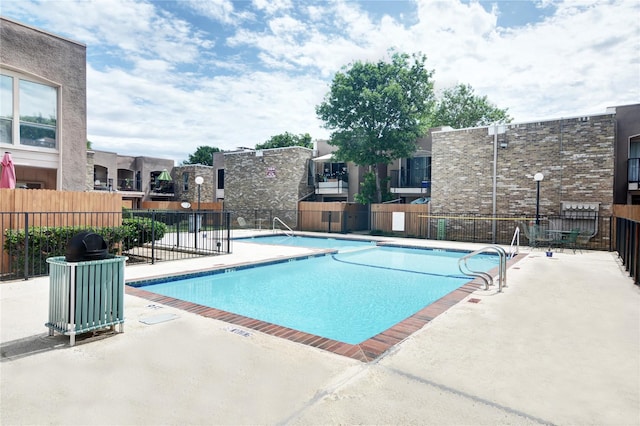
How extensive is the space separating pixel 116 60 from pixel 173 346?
13.8m

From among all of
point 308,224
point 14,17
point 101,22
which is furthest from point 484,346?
point 308,224

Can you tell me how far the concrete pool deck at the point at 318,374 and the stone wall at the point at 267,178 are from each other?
19288 mm

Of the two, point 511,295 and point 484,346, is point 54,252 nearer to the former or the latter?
point 484,346

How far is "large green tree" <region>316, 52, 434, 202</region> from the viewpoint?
2030 centimetres

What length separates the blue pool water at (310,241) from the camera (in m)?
15.9

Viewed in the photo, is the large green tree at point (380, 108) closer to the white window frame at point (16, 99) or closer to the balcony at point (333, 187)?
the balcony at point (333, 187)

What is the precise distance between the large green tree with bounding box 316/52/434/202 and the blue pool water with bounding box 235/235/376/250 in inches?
231

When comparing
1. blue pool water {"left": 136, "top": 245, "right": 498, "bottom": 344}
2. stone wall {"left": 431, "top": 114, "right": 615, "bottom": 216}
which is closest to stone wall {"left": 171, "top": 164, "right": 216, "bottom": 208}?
stone wall {"left": 431, "top": 114, "right": 615, "bottom": 216}

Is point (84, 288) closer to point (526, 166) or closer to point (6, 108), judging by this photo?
point (6, 108)

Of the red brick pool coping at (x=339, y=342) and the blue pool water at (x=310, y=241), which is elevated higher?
the red brick pool coping at (x=339, y=342)

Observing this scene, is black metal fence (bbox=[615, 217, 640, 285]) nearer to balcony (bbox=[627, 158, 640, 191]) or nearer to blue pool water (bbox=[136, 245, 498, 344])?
blue pool water (bbox=[136, 245, 498, 344])

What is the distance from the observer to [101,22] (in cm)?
1033

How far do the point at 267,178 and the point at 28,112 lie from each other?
15.2 m

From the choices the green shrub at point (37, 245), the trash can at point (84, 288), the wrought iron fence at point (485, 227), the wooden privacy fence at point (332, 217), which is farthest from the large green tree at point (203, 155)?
the trash can at point (84, 288)
